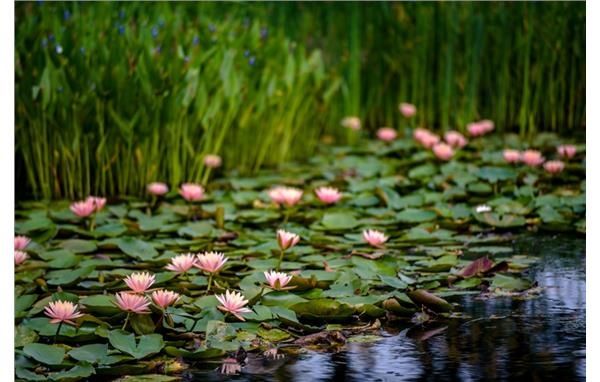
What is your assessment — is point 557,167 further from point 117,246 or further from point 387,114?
point 117,246

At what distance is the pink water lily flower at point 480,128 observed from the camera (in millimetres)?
3670

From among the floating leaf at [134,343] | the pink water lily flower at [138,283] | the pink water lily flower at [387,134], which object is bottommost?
the floating leaf at [134,343]

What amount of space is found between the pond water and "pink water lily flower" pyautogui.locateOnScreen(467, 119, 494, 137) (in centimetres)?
145

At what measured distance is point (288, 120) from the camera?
11.9 feet

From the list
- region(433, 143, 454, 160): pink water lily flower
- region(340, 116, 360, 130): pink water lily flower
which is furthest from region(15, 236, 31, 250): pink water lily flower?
region(340, 116, 360, 130): pink water lily flower

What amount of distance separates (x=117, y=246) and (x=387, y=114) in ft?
5.93

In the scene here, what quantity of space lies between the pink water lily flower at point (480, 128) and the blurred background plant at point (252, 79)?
0.46 feet

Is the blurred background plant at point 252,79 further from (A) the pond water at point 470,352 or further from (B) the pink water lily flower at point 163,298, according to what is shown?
(A) the pond water at point 470,352

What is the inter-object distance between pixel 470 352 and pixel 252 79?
1802 mm

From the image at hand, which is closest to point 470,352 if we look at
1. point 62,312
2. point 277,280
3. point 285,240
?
point 277,280

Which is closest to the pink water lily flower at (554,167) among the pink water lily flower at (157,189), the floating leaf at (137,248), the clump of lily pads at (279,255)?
the clump of lily pads at (279,255)

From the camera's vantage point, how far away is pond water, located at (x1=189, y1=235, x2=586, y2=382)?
1855 mm

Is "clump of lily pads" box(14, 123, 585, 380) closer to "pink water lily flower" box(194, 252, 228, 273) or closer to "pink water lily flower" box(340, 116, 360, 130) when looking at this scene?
"pink water lily flower" box(194, 252, 228, 273)

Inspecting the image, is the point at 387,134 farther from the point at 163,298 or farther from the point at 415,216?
the point at 163,298
